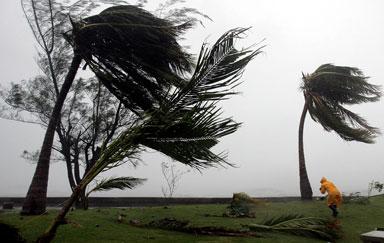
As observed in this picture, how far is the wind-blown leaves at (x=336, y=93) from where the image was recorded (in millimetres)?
17234

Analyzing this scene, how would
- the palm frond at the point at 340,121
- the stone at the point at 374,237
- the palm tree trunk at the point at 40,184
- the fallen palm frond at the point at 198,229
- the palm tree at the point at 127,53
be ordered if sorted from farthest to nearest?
the palm frond at the point at 340,121
the palm tree trunk at the point at 40,184
the palm tree at the point at 127,53
the fallen palm frond at the point at 198,229
the stone at the point at 374,237

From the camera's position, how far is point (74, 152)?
50.4 ft

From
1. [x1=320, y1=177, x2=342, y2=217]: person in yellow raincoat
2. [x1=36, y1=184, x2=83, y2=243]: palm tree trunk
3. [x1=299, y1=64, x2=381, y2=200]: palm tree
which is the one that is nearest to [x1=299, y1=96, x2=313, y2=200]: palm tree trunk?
[x1=299, y1=64, x2=381, y2=200]: palm tree

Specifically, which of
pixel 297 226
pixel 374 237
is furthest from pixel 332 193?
pixel 374 237

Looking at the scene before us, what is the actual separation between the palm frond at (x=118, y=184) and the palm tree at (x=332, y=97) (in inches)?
534

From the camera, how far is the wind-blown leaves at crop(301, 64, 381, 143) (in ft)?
56.5

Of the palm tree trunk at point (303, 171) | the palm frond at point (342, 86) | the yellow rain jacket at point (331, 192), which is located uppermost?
the palm frond at point (342, 86)

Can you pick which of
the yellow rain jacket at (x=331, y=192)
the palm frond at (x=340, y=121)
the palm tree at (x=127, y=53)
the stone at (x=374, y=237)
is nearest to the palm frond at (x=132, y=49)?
the palm tree at (x=127, y=53)

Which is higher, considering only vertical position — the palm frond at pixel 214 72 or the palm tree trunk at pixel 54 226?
the palm frond at pixel 214 72

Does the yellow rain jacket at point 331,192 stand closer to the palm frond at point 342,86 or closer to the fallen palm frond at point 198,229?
the fallen palm frond at point 198,229

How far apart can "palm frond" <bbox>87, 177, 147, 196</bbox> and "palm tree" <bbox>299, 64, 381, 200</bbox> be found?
13.6m

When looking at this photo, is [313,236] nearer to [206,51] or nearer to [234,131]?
[234,131]

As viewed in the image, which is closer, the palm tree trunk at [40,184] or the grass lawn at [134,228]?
the grass lawn at [134,228]

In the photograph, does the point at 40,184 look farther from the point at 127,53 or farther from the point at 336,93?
the point at 336,93
